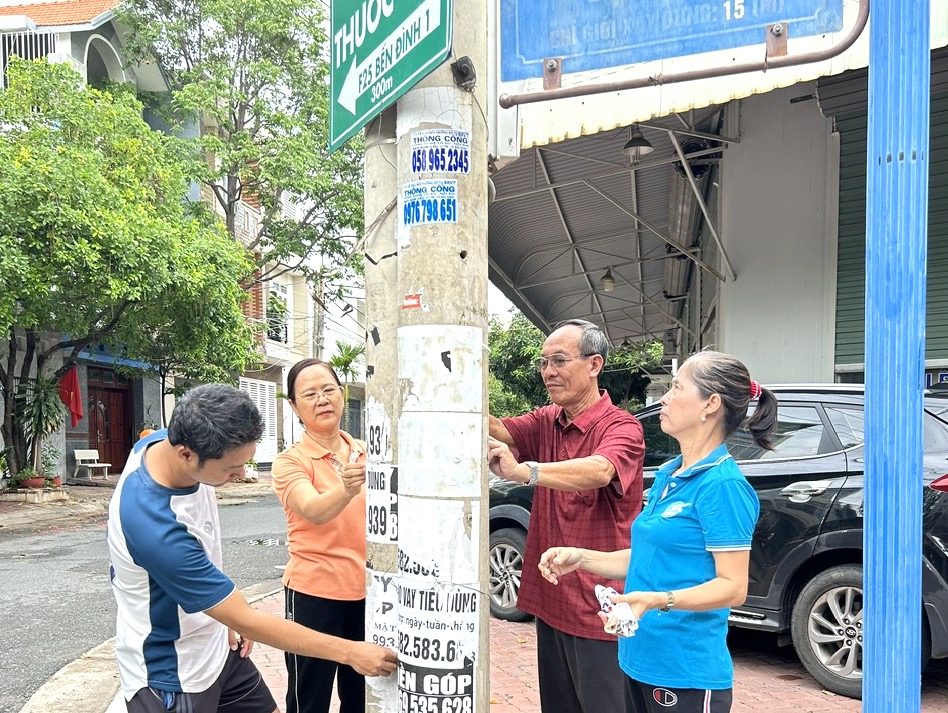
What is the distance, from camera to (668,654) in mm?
2387

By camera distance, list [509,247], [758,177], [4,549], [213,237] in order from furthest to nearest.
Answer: [213,237] → [509,247] → [4,549] → [758,177]

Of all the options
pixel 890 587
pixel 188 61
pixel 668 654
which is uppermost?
pixel 188 61

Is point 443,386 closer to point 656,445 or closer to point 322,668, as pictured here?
point 322,668

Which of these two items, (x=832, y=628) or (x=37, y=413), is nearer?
(x=832, y=628)

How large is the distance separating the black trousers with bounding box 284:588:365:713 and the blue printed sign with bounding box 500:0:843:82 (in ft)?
6.76

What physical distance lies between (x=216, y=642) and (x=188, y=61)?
22.1 meters

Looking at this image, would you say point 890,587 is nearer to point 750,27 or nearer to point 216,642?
point 750,27

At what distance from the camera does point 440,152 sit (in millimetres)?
2059

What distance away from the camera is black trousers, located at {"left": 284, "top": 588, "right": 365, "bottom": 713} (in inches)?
128

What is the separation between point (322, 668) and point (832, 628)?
321 cm

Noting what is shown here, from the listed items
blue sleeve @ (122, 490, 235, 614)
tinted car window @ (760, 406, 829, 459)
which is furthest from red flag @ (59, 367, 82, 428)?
blue sleeve @ (122, 490, 235, 614)

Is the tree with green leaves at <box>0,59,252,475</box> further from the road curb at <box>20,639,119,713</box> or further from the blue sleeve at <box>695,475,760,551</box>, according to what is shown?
the blue sleeve at <box>695,475,760,551</box>

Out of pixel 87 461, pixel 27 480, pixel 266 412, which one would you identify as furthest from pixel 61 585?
pixel 266 412

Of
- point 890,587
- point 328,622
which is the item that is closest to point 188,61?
point 328,622
